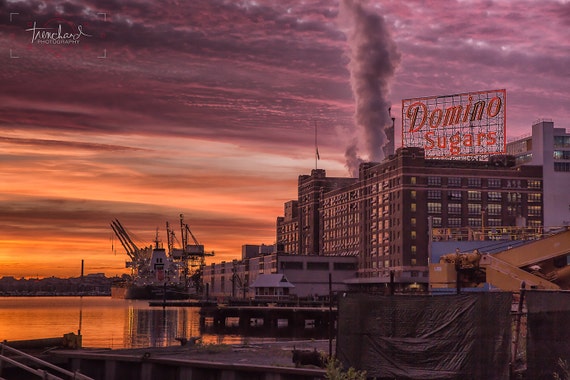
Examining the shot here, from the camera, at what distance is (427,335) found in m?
24.5

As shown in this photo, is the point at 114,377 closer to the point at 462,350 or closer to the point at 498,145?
the point at 462,350

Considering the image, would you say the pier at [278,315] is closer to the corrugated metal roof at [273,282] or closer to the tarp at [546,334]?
the corrugated metal roof at [273,282]

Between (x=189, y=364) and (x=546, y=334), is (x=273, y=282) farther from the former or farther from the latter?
(x=546, y=334)

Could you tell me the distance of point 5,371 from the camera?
3067 cm

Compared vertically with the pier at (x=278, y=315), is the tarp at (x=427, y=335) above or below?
above

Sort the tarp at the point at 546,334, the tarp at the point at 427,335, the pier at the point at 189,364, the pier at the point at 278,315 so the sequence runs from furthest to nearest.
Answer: the pier at the point at 278,315 < the pier at the point at 189,364 < the tarp at the point at 427,335 < the tarp at the point at 546,334

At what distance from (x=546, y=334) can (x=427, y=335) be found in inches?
145

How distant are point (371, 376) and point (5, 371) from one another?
15417mm

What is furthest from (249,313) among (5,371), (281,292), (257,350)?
(5,371)

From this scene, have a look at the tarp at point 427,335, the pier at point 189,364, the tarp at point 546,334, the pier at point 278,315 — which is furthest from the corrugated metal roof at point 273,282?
the tarp at point 546,334

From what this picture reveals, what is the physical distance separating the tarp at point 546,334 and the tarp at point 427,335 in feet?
2.23

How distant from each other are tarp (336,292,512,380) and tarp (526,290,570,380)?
0.68 metres

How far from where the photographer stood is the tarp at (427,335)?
2342 cm

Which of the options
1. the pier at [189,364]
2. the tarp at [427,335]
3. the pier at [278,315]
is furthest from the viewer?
the pier at [278,315]
